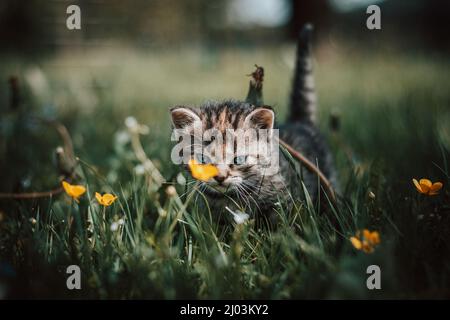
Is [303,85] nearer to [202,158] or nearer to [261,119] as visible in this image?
[261,119]

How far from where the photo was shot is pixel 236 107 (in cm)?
158

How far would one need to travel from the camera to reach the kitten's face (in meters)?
1.47

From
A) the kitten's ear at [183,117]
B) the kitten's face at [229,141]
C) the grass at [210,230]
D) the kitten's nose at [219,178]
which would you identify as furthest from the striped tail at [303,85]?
the kitten's nose at [219,178]

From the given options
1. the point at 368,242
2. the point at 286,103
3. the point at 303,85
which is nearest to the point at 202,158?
the point at 368,242

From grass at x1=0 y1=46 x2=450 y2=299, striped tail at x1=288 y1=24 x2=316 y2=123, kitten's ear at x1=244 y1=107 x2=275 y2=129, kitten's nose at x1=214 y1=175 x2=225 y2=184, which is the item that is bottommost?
grass at x1=0 y1=46 x2=450 y2=299

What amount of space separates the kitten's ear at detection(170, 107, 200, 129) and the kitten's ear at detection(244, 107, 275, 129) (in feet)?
0.68

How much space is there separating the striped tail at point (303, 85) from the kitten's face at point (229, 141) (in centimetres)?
53

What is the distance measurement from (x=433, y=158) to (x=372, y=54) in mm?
4712

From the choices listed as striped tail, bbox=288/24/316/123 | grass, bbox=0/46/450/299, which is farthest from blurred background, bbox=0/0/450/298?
striped tail, bbox=288/24/316/123

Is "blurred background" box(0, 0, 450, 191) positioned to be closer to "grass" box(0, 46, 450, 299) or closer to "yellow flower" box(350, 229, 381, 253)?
"grass" box(0, 46, 450, 299)

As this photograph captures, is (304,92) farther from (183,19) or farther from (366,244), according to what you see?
(183,19)

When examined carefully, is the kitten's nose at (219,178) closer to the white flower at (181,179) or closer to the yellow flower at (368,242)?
the white flower at (181,179)

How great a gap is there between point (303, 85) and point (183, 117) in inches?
34.0

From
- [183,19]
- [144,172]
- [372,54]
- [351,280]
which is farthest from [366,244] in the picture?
[183,19]
